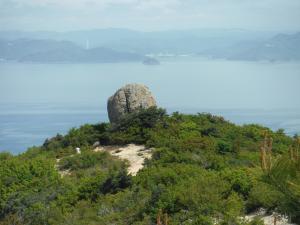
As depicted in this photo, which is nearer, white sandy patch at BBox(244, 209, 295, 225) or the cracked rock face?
white sandy patch at BBox(244, 209, 295, 225)

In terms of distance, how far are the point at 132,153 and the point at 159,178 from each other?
696 centimetres

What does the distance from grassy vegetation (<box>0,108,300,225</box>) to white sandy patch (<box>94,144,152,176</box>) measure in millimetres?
418

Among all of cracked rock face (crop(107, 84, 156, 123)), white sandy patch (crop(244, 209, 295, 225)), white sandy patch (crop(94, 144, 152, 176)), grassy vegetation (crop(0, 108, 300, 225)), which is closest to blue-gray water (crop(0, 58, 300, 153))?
cracked rock face (crop(107, 84, 156, 123))

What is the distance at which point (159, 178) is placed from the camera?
56.6 feet

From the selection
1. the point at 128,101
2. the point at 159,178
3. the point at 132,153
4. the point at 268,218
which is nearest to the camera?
the point at 268,218

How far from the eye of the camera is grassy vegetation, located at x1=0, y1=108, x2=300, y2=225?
492 inches

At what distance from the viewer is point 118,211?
49.3 feet

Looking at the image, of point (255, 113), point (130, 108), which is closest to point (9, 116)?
point (255, 113)

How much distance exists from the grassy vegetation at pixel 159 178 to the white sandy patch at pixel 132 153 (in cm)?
42

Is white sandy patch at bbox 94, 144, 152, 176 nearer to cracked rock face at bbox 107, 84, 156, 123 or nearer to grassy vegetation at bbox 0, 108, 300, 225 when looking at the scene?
grassy vegetation at bbox 0, 108, 300, 225

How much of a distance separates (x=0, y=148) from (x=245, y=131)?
59179 millimetres

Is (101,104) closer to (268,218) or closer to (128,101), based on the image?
(128,101)

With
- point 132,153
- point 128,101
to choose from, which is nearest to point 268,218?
point 132,153

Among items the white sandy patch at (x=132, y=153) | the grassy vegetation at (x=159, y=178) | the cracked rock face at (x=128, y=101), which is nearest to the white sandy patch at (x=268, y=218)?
the grassy vegetation at (x=159, y=178)
